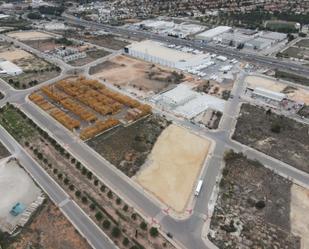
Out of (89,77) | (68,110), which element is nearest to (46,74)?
(89,77)

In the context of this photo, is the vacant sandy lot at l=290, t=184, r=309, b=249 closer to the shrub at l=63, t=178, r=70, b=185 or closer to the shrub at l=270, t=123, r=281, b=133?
the shrub at l=270, t=123, r=281, b=133

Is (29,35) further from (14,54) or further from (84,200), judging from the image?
(84,200)

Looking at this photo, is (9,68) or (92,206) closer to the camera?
(92,206)

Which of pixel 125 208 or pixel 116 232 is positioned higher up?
pixel 116 232

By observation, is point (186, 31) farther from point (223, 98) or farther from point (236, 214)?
point (236, 214)

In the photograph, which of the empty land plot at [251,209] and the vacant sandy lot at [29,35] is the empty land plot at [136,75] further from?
the vacant sandy lot at [29,35]

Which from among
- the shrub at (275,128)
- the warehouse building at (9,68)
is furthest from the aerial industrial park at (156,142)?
the shrub at (275,128)

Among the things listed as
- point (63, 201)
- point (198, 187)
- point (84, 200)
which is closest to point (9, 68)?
point (63, 201)
